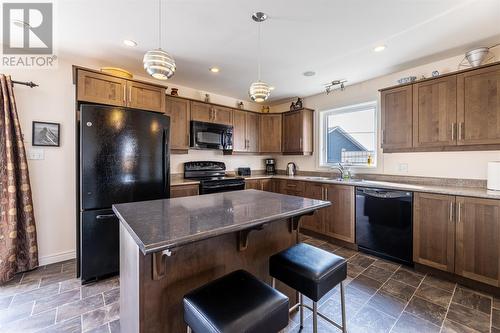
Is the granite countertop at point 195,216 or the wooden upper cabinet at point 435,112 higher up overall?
the wooden upper cabinet at point 435,112

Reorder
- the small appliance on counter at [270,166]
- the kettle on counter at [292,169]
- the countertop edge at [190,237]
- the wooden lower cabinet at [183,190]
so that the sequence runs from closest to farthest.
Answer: the countertop edge at [190,237], the wooden lower cabinet at [183,190], the kettle on counter at [292,169], the small appliance on counter at [270,166]

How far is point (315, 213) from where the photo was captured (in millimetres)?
3668

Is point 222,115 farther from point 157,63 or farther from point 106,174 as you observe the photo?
point 157,63

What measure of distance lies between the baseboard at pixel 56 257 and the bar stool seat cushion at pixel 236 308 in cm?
279

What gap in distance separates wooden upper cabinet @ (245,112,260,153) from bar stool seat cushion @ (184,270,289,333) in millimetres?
3589

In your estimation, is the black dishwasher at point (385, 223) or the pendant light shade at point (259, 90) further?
the black dishwasher at point (385, 223)

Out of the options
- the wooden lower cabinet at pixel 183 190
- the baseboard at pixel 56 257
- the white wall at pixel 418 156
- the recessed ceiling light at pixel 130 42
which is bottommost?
the baseboard at pixel 56 257

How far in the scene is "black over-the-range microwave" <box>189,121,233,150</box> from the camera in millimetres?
3691

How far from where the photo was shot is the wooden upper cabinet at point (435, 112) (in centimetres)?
257

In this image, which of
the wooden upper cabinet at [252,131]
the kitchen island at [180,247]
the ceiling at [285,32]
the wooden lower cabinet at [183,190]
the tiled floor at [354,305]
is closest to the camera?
the kitchen island at [180,247]

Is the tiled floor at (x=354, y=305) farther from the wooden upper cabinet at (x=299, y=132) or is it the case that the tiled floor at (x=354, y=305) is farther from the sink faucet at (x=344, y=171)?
the wooden upper cabinet at (x=299, y=132)

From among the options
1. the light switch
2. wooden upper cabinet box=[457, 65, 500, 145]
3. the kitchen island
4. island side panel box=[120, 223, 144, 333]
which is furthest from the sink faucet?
the light switch

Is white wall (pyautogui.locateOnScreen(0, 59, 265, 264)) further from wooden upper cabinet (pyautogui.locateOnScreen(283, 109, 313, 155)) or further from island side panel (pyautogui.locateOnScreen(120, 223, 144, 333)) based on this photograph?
wooden upper cabinet (pyautogui.locateOnScreen(283, 109, 313, 155))

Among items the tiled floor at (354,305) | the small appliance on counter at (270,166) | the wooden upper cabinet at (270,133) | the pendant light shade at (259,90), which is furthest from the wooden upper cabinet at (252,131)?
the tiled floor at (354,305)
